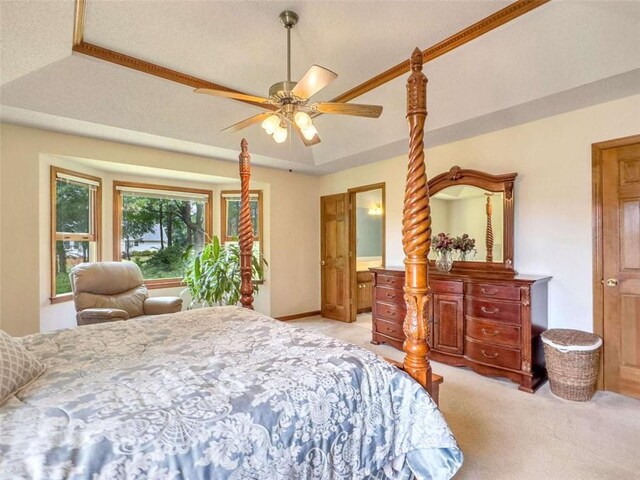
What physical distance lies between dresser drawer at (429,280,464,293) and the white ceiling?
1596mm

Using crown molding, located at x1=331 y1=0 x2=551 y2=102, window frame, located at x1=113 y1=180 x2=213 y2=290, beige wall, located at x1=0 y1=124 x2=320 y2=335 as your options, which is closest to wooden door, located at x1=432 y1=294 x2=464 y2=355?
crown molding, located at x1=331 y1=0 x2=551 y2=102

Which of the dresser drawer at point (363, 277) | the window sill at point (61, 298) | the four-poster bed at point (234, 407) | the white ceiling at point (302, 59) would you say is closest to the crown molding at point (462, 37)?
the white ceiling at point (302, 59)

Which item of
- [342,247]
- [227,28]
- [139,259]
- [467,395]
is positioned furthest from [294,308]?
[227,28]

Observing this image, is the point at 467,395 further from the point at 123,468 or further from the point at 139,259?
the point at 139,259

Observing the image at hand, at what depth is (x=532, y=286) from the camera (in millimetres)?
2838

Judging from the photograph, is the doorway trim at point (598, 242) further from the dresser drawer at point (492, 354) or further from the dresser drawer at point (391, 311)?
the dresser drawer at point (391, 311)

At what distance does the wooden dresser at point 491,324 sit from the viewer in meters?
2.83

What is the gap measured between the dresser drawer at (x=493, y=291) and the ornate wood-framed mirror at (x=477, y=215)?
15.6 inches

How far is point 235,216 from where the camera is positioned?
5445 millimetres

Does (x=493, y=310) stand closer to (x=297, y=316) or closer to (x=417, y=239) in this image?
(x=417, y=239)

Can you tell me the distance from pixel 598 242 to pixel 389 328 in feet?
7.18

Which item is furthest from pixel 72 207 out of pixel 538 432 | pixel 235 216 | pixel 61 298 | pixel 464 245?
pixel 538 432

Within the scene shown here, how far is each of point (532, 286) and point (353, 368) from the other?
223cm

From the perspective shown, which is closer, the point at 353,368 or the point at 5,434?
the point at 5,434
